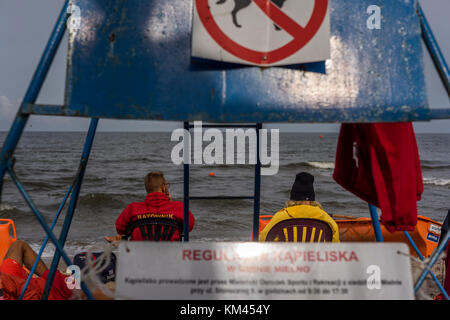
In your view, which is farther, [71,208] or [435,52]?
[71,208]

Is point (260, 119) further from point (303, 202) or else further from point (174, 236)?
point (174, 236)

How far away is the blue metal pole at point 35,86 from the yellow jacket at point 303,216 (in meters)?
2.42

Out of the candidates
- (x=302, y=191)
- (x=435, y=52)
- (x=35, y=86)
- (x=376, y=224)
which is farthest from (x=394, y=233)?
(x=35, y=86)

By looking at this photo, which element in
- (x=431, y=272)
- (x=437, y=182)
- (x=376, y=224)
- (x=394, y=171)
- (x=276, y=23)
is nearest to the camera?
(x=276, y=23)

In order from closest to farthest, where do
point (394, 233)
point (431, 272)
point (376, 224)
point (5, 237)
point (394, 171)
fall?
point (431, 272)
point (394, 171)
point (376, 224)
point (5, 237)
point (394, 233)

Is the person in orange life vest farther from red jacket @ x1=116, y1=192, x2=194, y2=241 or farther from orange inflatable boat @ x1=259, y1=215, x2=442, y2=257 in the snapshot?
orange inflatable boat @ x1=259, y1=215, x2=442, y2=257

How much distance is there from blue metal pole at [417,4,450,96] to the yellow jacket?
2.02m

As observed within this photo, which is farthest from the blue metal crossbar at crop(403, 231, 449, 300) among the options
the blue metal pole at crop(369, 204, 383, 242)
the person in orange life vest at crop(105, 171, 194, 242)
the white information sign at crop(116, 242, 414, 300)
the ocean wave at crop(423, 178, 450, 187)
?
the ocean wave at crop(423, 178, 450, 187)

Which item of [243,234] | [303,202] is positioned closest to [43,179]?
[243,234]

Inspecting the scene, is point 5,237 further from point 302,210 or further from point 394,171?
point 394,171

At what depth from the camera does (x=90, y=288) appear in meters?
1.97

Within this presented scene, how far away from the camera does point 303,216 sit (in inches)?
149

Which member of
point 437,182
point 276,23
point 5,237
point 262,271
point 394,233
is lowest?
point 262,271

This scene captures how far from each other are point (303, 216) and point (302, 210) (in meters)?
0.06
